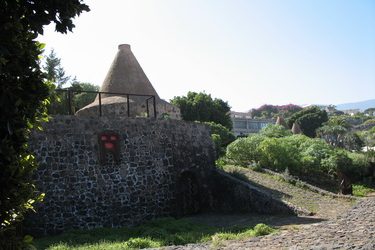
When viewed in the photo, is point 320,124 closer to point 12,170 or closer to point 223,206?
point 223,206

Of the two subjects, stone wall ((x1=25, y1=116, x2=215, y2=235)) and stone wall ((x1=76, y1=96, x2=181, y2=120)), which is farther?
stone wall ((x1=76, y1=96, x2=181, y2=120))

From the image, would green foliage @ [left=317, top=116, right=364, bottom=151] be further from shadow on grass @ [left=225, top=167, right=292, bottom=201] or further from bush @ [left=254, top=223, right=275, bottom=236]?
bush @ [left=254, top=223, right=275, bottom=236]

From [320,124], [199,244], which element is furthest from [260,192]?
[320,124]

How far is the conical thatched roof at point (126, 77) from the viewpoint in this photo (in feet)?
73.1

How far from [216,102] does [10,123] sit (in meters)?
34.1

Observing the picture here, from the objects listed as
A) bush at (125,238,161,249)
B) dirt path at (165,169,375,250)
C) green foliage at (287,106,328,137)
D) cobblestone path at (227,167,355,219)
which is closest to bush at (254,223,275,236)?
dirt path at (165,169,375,250)

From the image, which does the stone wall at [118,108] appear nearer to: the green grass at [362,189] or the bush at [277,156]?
the bush at [277,156]

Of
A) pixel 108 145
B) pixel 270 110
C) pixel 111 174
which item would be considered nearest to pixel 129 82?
pixel 108 145

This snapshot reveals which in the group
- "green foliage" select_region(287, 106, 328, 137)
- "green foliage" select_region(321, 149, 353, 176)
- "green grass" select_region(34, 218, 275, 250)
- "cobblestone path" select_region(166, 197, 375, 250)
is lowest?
"green grass" select_region(34, 218, 275, 250)

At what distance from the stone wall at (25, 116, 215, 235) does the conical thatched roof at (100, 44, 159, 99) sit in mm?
6595

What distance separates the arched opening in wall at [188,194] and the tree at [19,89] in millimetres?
11633

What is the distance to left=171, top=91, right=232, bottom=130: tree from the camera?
35.9m

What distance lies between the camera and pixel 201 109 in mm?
36125

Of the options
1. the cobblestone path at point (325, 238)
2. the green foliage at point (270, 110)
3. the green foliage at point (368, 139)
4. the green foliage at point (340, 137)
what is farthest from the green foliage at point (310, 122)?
the cobblestone path at point (325, 238)
